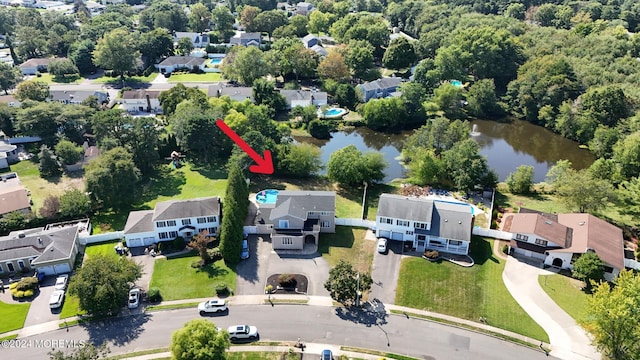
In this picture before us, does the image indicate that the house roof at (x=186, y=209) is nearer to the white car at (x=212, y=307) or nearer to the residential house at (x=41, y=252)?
the residential house at (x=41, y=252)

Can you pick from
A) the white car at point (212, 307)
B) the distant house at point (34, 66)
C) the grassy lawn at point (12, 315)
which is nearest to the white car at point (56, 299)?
the grassy lawn at point (12, 315)

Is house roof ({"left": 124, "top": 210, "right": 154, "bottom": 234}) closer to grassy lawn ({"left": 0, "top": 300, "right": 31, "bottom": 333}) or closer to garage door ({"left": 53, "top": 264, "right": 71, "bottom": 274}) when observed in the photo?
garage door ({"left": 53, "top": 264, "right": 71, "bottom": 274})

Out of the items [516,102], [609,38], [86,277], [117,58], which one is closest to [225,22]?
[117,58]

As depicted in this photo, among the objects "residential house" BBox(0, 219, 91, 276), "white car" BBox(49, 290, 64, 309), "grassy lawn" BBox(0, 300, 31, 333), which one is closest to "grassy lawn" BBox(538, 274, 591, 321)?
"white car" BBox(49, 290, 64, 309)

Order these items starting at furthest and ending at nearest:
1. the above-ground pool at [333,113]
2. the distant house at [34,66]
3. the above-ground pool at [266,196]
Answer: the distant house at [34,66]
the above-ground pool at [333,113]
the above-ground pool at [266,196]

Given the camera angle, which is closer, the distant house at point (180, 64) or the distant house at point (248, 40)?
the distant house at point (180, 64)

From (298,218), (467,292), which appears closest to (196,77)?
(298,218)
